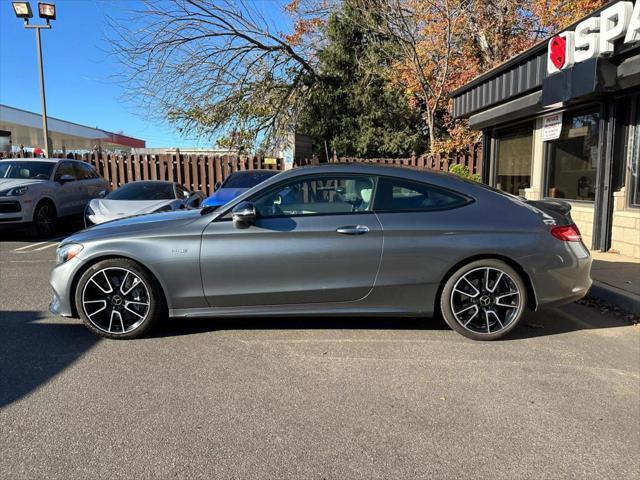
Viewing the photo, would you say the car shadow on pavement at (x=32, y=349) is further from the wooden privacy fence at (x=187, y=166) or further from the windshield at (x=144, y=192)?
the wooden privacy fence at (x=187, y=166)

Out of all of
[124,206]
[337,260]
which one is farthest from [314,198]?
[124,206]

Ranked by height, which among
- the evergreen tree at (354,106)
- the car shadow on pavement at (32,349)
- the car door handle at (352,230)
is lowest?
the car shadow on pavement at (32,349)

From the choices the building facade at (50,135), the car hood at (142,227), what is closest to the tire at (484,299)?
the car hood at (142,227)

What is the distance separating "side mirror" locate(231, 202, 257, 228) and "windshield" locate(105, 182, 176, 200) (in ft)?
20.3

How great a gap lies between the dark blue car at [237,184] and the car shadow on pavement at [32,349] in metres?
5.10

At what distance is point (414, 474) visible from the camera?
2.44 m

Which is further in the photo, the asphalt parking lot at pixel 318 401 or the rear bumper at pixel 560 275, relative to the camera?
the rear bumper at pixel 560 275

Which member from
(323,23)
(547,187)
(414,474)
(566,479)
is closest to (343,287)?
(414,474)

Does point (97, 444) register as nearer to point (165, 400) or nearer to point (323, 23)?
point (165, 400)

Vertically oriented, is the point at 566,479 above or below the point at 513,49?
below

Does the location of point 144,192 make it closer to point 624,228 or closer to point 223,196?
point 223,196

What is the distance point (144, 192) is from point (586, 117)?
8534mm

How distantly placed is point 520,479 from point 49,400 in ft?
9.61

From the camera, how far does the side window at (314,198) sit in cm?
425
